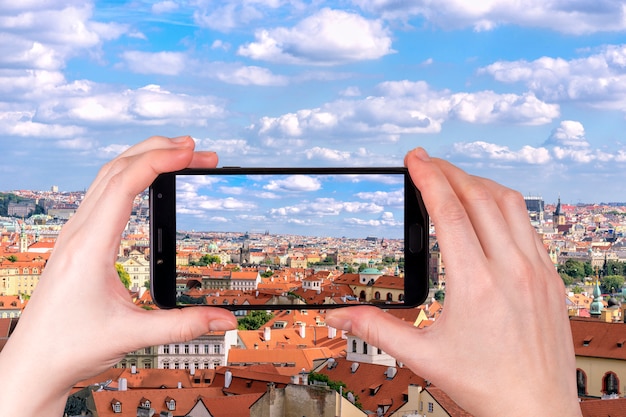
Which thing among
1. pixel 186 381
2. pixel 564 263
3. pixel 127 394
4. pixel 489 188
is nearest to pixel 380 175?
pixel 489 188

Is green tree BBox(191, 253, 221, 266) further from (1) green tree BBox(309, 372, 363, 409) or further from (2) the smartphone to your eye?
(1) green tree BBox(309, 372, 363, 409)

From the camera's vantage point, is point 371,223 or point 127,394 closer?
point 371,223

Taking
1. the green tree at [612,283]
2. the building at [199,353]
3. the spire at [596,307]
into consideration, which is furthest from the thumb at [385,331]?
the green tree at [612,283]

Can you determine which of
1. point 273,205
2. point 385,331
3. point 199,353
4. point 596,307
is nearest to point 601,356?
point 596,307

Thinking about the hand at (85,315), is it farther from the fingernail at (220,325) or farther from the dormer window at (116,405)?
the dormer window at (116,405)

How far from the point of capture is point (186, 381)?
16.5 metres

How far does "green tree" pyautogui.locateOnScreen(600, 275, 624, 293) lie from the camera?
78.9 ft

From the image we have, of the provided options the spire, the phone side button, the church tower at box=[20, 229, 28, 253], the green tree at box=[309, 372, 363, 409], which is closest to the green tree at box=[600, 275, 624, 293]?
the spire

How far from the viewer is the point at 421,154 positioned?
20.0 inches

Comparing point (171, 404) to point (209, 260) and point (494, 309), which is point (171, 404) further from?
point (494, 309)

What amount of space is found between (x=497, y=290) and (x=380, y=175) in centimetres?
30

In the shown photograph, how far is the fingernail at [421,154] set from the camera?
1.65ft

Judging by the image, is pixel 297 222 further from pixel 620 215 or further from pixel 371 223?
pixel 620 215

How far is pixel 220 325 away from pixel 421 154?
152 mm
